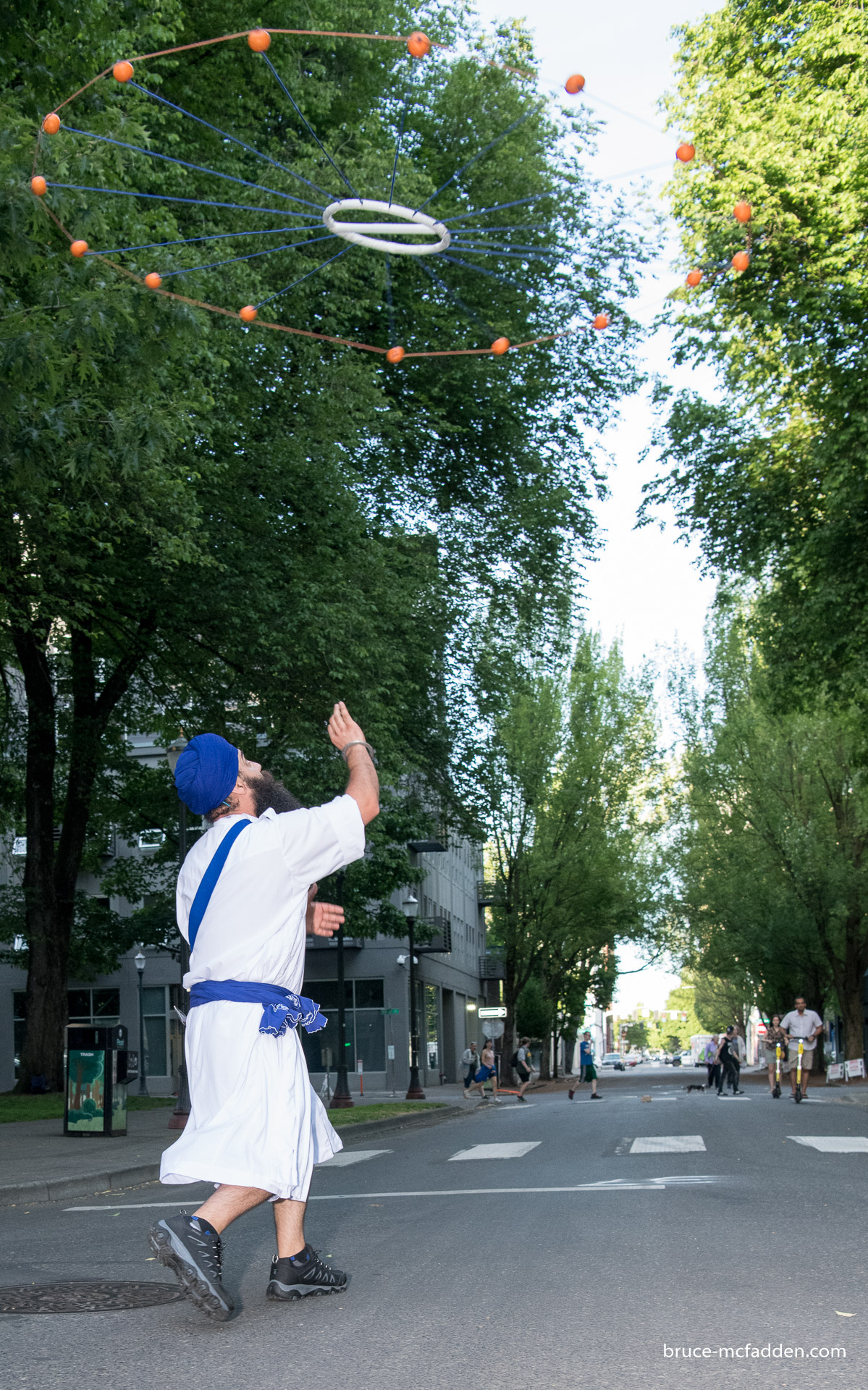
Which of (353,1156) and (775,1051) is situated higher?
(353,1156)

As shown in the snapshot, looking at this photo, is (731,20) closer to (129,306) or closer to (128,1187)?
(129,306)

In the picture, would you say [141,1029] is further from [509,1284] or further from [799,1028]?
[509,1284]

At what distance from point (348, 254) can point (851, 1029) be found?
29.3 m

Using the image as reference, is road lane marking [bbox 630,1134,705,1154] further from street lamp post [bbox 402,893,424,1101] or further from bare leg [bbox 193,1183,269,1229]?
street lamp post [bbox 402,893,424,1101]

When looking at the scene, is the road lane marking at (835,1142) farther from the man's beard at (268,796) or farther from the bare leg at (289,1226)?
the man's beard at (268,796)

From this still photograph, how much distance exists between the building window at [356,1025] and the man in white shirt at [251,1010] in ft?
141

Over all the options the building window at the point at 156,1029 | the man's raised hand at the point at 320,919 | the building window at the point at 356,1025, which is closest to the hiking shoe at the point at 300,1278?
the man's raised hand at the point at 320,919

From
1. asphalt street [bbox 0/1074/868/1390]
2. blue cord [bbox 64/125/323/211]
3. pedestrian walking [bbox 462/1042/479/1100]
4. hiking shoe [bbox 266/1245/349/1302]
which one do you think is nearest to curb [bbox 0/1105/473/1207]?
asphalt street [bbox 0/1074/868/1390]

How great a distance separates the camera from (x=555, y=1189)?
910 cm

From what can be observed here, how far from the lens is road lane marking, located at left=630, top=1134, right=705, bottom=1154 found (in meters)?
12.1

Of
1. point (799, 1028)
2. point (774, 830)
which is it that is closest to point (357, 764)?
point (799, 1028)

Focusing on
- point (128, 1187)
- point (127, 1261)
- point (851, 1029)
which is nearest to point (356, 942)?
point (851, 1029)

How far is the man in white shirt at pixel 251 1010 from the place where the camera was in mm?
4684

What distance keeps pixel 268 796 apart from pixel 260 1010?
2.70 ft
